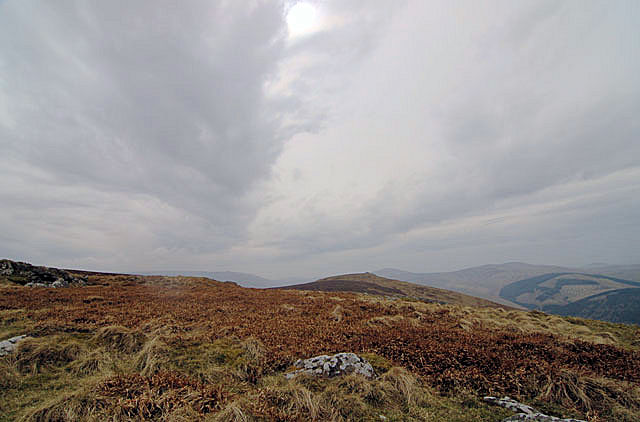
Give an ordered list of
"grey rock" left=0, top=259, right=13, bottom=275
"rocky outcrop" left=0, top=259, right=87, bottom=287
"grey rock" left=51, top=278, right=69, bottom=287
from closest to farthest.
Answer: "grey rock" left=51, top=278, right=69, bottom=287 → "rocky outcrop" left=0, top=259, right=87, bottom=287 → "grey rock" left=0, top=259, right=13, bottom=275

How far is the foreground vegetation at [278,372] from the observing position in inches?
195

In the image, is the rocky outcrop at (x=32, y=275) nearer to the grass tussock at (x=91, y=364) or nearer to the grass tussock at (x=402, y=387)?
the grass tussock at (x=91, y=364)

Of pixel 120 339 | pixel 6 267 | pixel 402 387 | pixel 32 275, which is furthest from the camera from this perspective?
pixel 32 275

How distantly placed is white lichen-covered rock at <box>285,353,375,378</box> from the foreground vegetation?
37cm

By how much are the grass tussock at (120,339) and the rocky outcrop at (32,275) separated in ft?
69.0

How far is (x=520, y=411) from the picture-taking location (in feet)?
17.2

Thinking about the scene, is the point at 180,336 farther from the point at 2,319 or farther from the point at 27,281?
the point at 27,281

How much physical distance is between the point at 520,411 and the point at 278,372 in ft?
19.8

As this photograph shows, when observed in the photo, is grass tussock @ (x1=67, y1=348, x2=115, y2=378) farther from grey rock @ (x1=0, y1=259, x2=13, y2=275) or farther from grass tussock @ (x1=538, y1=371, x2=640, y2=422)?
grey rock @ (x1=0, y1=259, x2=13, y2=275)

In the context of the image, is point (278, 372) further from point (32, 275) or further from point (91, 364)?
point (32, 275)

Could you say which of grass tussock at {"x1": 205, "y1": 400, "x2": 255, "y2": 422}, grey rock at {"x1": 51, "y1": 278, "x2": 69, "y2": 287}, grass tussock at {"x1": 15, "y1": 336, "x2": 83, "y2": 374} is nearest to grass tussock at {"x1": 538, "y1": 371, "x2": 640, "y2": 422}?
grass tussock at {"x1": 205, "y1": 400, "x2": 255, "y2": 422}

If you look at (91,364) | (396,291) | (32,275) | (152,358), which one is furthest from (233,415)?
(396,291)

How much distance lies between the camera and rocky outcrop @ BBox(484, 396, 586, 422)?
14.5 feet

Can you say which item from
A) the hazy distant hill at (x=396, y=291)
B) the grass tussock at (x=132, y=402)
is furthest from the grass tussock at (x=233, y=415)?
the hazy distant hill at (x=396, y=291)
